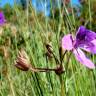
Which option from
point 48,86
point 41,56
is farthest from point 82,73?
point 41,56

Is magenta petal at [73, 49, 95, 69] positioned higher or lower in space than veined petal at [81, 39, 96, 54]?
lower

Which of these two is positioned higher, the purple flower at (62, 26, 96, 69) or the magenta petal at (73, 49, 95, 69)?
the purple flower at (62, 26, 96, 69)

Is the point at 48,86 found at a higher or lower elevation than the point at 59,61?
lower

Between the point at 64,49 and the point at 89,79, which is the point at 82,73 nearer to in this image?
the point at 89,79

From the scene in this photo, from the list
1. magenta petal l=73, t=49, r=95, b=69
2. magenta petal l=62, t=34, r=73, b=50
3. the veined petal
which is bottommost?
magenta petal l=73, t=49, r=95, b=69

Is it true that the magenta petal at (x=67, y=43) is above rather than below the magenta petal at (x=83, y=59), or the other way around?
above

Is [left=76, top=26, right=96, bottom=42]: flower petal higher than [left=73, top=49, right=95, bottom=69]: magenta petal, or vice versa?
[left=76, top=26, right=96, bottom=42]: flower petal

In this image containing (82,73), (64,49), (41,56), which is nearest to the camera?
(64,49)

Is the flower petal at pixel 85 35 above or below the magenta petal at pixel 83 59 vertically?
above

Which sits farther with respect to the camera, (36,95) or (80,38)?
(36,95)

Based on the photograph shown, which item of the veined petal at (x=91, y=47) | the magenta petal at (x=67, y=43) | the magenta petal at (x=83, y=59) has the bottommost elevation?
the magenta petal at (x=83, y=59)

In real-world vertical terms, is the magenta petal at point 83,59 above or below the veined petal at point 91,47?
below
